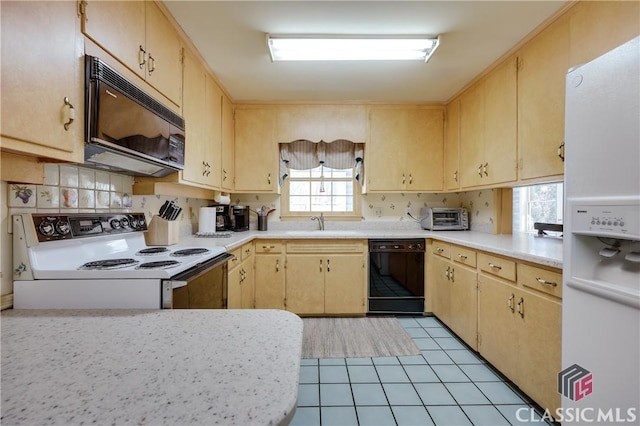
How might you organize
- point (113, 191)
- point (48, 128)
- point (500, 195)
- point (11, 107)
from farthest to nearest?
point (500, 195)
point (113, 191)
point (48, 128)
point (11, 107)

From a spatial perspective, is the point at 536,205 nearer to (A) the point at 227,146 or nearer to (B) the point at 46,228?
(A) the point at 227,146

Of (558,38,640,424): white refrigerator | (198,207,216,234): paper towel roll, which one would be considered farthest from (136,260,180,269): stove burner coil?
(558,38,640,424): white refrigerator

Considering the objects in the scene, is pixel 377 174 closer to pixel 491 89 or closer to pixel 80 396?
pixel 491 89

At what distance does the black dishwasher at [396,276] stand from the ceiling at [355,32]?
159 cm

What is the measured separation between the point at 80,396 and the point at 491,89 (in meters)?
3.00

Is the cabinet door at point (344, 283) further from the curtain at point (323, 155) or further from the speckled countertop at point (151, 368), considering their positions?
the speckled countertop at point (151, 368)

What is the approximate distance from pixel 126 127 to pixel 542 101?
248 centimetres

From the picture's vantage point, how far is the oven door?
3.64ft

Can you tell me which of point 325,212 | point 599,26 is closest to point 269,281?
point 325,212

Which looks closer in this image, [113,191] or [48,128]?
[48,128]

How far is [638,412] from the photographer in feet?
2.86

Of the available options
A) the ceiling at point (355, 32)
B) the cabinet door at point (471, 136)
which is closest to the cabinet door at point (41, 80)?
the ceiling at point (355, 32)

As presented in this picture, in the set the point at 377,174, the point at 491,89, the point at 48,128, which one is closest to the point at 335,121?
the point at 377,174

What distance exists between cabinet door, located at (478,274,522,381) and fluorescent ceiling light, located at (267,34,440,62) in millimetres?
1740
